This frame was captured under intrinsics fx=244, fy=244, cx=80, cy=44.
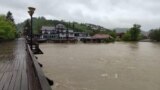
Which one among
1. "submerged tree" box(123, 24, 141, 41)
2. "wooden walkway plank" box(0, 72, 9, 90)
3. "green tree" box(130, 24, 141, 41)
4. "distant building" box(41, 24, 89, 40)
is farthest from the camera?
"distant building" box(41, 24, 89, 40)

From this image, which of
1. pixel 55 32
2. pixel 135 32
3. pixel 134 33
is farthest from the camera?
pixel 55 32

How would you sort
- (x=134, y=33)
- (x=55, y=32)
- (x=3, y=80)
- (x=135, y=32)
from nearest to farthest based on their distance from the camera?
1. (x=3, y=80)
2. (x=135, y=32)
3. (x=134, y=33)
4. (x=55, y=32)

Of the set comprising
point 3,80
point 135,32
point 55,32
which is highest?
point 135,32

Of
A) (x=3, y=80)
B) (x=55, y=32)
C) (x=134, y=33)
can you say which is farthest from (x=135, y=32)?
(x=3, y=80)

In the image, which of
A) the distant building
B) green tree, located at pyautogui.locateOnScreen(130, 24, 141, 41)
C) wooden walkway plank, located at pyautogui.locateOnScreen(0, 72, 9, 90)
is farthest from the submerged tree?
wooden walkway plank, located at pyautogui.locateOnScreen(0, 72, 9, 90)

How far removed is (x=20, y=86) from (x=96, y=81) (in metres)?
7.67

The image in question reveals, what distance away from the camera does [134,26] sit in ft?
350

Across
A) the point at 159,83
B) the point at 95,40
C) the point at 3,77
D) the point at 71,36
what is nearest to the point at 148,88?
the point at 159,83

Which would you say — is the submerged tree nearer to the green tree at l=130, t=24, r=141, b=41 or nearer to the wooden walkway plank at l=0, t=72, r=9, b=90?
the green tree at l=130, t=24, r=141, b=41

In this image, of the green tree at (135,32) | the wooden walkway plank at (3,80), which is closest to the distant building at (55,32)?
the green tree at (135,32)

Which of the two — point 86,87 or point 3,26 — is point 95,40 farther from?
point 86,87

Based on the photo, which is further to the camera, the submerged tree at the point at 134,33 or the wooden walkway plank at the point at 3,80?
the submerged tree at the point at 134,33

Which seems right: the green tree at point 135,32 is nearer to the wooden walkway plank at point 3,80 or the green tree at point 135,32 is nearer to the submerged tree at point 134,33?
the submerged tree at point 134,33

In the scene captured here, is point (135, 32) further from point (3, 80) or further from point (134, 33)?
point (3, 80)
